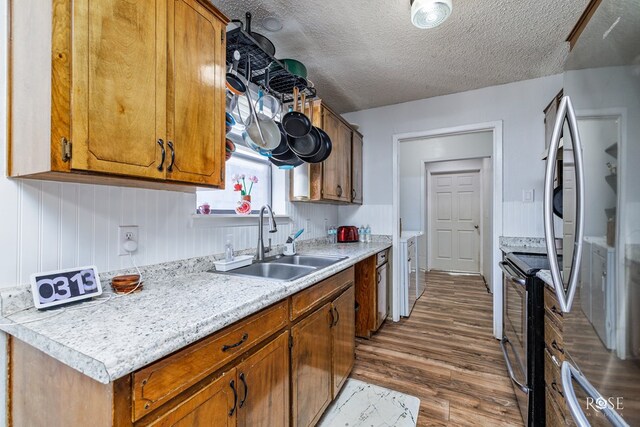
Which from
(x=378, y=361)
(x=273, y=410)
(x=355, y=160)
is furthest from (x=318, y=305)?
(x=355, y=160)

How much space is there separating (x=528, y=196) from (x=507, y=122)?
73 centimetres

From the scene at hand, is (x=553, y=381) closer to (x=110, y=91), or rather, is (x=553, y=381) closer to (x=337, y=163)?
(x=337, y=163)

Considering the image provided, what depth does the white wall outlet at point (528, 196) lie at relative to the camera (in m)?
2.58

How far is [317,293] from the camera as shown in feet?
4.89

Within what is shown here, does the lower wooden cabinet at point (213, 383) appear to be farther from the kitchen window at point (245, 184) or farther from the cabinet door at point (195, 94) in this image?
the kitchen window at point (245, 184)

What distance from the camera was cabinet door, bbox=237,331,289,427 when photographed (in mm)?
977

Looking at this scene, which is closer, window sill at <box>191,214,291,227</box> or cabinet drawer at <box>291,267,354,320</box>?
cabinet drawer at <box>291,267,354,320</box>

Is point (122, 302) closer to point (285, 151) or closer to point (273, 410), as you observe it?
point (273, 410)

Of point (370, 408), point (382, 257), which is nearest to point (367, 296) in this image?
point (382, 257)

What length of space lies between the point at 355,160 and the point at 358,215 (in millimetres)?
663

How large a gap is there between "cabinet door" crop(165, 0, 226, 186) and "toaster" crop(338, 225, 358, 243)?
6.45ft

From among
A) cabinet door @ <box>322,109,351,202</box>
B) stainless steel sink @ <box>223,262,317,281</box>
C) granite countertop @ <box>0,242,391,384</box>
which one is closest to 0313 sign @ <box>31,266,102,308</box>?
granite countertop @ <box>0,242,391,384</box>

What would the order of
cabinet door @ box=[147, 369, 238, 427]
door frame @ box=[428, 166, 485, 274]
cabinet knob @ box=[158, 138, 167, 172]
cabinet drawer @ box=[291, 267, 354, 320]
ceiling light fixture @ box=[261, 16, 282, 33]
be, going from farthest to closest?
door frame @ box=[428, 166, 485, 274]
ceiling light fixture @ box=[261, 16, 282, 33]
cabinet drawer @ box=[291, 267, 354, 320]
cabinet knob @ box=[158, 138, 167, 172]
cabinet door @ box=[147, 369, 238, 427]

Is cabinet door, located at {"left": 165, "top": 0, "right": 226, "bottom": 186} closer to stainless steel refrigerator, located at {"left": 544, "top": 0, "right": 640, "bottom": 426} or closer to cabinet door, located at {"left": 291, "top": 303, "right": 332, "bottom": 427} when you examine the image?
cabinet door, located at {"left": 291, "top": 303, "right": 332, "bottom": 427}
